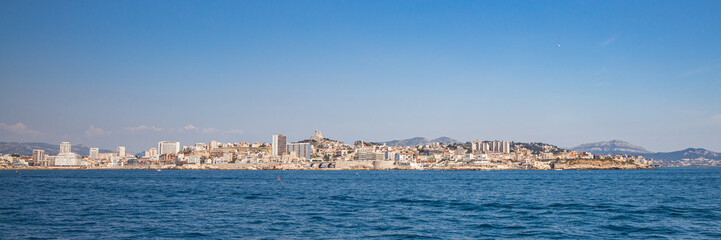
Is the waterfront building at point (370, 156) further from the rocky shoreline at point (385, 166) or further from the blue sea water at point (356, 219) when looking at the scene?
the blue sea water at point (356, 219)

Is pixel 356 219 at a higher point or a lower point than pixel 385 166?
higher

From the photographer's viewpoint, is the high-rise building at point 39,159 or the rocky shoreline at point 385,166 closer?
the rocky shoreline at point 385,166

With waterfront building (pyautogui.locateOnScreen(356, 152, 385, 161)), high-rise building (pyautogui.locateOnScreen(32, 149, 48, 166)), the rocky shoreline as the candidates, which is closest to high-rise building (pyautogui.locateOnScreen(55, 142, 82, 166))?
the rocky shoreline

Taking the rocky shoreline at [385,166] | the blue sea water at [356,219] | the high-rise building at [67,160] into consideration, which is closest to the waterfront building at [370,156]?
the rocky shoreline at [385,166]

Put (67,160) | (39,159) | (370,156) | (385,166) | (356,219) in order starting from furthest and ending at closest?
(370,156) < (39,159) < (67,160) < (385,166) < (356,219)

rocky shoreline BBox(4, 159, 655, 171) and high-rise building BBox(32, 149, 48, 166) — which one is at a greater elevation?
high-rise building BBox(32, 149, 48, 166)

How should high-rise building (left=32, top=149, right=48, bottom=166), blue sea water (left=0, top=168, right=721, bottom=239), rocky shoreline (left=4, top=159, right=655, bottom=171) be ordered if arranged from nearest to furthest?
blue sea water (left=0, top=168, right=721, bottom=239)
rocky shoreline (left=4, top=159, right=655, bottom=171)
high-rise building (left=32, top=149, right=48, bottom=166)

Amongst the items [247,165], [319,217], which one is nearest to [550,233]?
[319,217]

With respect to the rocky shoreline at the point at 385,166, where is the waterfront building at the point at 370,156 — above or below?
above

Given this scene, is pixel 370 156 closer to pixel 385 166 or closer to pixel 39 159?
pixel 385 166

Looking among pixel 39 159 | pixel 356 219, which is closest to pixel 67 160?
pixel 39 159

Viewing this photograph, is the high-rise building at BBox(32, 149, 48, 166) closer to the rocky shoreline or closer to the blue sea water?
the rocky shoreline

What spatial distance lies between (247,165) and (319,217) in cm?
14580

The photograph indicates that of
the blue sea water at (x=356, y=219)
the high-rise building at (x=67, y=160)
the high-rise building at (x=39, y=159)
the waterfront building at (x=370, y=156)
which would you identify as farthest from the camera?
the waterfront building at (x=370, y=156)
